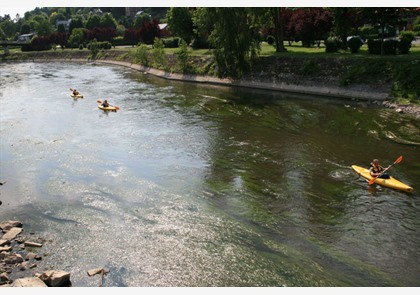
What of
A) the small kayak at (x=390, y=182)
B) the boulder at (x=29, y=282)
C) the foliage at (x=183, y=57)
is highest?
the foliage at (x=183, y=57)

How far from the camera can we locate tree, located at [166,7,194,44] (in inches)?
2805

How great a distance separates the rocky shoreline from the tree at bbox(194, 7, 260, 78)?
34354 millimetres

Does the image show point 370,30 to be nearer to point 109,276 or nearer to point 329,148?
point 329,148

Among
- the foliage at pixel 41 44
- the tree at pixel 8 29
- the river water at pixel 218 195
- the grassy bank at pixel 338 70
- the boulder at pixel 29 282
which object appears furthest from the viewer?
the tree at pixel 8 29

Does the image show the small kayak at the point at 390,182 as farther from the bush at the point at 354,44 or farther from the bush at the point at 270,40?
the bush at the point at 270,40

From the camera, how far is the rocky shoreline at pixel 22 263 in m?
11.8

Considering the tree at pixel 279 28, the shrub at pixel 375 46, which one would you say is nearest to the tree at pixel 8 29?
the tree at pixel 279 28

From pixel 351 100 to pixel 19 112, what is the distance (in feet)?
96.2

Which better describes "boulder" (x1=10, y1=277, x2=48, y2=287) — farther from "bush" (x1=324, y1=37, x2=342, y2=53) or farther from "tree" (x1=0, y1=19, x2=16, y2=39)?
"tree" (x1=0, y1=19, x2=16, y2=39)

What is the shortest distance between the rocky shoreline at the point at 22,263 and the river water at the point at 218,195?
0.35 m

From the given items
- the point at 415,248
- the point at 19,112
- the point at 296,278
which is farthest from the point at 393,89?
the point at 19,112

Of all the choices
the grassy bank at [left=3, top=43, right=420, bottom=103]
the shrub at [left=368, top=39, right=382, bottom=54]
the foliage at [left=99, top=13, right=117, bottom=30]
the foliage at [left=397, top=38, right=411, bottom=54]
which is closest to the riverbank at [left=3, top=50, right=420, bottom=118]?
the grassy bank at [left=3, top=43, right=420, bottom=103]

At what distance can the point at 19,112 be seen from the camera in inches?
1459

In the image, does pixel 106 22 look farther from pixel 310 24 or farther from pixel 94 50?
pixel 310 24
